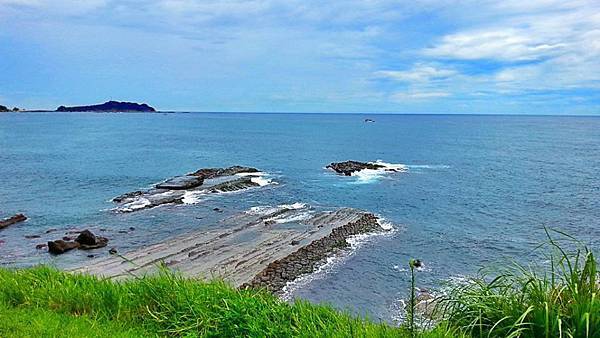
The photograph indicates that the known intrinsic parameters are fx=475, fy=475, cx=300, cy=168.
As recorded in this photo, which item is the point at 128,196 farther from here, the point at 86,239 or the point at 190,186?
the point at 86,239

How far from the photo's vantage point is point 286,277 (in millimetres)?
24875

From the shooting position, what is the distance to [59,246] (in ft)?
92.6

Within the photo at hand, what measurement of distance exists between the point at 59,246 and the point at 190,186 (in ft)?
70.8

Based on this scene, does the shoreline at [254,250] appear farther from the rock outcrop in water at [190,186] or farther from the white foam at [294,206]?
the rock outcrop in water at [190,186]

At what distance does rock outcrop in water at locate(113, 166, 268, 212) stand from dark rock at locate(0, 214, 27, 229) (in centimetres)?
688

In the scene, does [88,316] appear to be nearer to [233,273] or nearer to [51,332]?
[51,332]

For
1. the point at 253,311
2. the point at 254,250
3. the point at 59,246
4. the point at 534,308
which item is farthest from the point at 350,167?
the point at 534,308

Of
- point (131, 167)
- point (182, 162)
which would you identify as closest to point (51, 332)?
point (131, 167)

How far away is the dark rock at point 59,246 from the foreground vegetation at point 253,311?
73.1 feet

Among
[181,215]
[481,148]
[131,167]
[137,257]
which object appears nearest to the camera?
[137,257]

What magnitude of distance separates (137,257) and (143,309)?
21.6 meters

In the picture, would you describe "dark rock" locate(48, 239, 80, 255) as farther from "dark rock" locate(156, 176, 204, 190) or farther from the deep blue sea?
"dark rock" locate(156, 176, 204, 190)

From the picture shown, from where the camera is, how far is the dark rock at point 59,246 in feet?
92.3

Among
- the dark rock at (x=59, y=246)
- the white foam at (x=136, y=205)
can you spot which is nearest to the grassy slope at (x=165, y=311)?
the dark rock at (x=59, y=246)
